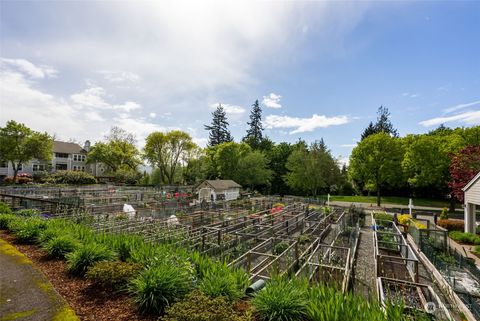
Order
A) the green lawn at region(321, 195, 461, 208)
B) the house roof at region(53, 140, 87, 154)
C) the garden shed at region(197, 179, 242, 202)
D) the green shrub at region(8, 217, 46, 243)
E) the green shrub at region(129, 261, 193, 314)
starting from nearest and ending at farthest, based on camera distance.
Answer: the green shrub at region(129, 261, 193, 314) < the green shrub at region(8, 217, 46, 243) < the garden shed at region(197, 179, 242, 202) < the green lawn at region(321, 195, 461, 208) < the house roof at region(53, 140, 87, 154)

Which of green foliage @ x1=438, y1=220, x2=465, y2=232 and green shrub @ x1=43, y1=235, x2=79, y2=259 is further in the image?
green foliage @ x1=438, y1=220, x2=465, y2=232

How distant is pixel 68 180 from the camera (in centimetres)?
4584

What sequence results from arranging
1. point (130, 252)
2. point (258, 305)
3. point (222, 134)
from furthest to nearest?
point (222, 134) → point (130, 252) → point (258, 305)

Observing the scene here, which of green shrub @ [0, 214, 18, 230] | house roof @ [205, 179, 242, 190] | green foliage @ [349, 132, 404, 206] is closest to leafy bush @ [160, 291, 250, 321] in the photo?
green shrub @ [0, 214, 18, 230]

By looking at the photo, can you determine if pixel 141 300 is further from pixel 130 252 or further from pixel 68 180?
pixel 68 180

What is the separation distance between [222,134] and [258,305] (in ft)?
233

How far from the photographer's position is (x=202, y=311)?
3.72 meters

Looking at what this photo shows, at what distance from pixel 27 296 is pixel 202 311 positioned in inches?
166

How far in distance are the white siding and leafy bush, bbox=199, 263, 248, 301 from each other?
18.1 m

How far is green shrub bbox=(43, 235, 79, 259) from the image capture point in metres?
7.20

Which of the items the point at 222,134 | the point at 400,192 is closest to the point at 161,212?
the point at 400,192

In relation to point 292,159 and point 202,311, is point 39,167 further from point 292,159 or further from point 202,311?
point 202,311

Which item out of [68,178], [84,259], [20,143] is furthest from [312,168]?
[20,143]

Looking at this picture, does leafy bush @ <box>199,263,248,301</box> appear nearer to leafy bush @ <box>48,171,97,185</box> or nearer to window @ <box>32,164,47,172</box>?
leafy bush @ <box>48,171,97,185</box>
